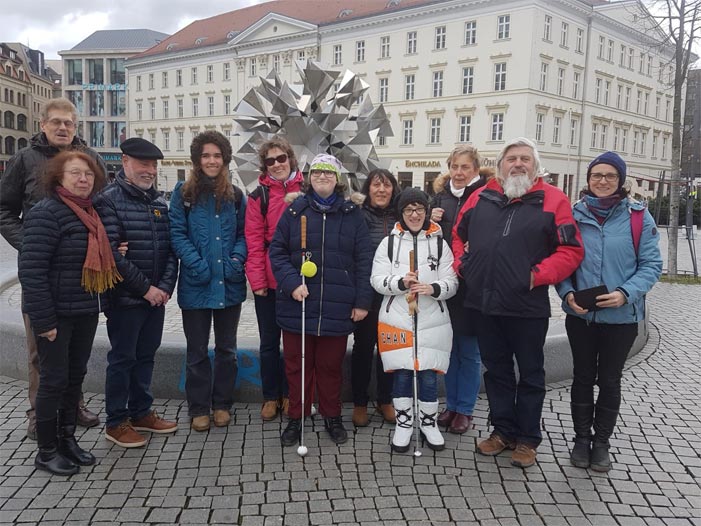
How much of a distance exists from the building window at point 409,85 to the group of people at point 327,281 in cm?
4165

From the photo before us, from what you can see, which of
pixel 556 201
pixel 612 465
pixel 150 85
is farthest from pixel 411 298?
pixel 150 85

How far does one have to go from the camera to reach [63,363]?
3637 millimetres

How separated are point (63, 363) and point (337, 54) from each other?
4713 cm

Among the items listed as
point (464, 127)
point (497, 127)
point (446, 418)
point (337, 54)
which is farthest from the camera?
point (337, 54)

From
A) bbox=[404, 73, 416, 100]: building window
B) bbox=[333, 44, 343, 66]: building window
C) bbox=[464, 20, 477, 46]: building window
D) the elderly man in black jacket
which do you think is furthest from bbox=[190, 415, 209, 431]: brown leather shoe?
bbox=[333, 44, 343, 66]: building window

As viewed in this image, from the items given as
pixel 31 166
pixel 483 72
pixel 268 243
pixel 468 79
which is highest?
pixel 483 72

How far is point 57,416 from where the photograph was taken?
12.3 ft

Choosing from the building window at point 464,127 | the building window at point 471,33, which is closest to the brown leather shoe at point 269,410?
the building window at point 464,127

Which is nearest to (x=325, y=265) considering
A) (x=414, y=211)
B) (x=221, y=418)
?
(x=414, y=211)

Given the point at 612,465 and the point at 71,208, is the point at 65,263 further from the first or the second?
the point at 612,465

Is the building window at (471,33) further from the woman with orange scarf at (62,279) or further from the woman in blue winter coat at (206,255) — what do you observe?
the woman with orange scarf at (62,279)

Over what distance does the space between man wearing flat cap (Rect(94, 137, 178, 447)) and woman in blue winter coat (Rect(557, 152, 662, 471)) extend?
2624mm

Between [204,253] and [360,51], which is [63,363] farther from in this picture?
[360,51]

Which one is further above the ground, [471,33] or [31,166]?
[471,33]
